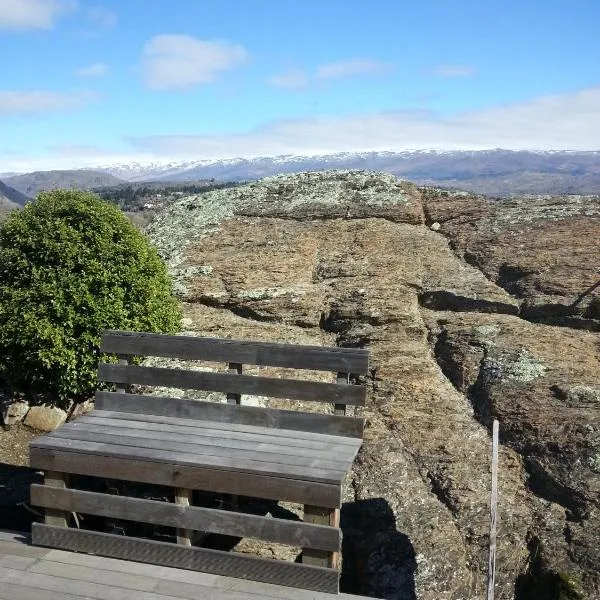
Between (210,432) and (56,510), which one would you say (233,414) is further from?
(56,510)

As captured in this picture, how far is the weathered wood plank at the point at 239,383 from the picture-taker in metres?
6.87

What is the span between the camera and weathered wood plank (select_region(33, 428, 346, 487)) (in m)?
5.66

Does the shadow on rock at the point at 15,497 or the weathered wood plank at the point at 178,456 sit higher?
the weathered wood plank at the point at 178,456

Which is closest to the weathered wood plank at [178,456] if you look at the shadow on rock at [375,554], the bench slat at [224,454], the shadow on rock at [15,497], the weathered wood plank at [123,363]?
the bench slat at [224,454]

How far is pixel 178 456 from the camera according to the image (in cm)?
597

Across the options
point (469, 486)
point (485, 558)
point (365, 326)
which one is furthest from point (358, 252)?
point (485, 558)

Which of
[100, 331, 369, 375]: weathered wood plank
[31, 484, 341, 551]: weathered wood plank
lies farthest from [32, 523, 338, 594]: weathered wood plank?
[100, 331, 369, 375]: weathered wood plank

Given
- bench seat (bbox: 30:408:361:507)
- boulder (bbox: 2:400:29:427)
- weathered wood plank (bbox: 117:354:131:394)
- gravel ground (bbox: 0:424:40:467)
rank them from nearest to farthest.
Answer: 1. bench seat (bbox: 30:408:361:507)
2. weathered wood plank (bbox: 117:354:131:394)
3. gravel ground (bbox: 0:424:40:467)
4. boulder (bbox: 2:400:29:427)

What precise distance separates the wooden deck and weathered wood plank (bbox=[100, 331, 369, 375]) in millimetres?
2241

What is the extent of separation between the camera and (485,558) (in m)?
6.98

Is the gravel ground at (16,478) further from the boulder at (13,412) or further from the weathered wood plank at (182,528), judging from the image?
the weathered wood plank at (182,528)

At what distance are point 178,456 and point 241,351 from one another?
1.58 metres

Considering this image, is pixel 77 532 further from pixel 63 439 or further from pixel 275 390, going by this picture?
pixel 275 390

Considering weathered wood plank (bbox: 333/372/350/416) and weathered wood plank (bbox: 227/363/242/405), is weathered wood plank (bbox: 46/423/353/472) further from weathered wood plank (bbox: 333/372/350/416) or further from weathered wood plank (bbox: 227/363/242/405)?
weathered wood plank (bbox: 227/363/242/405)
